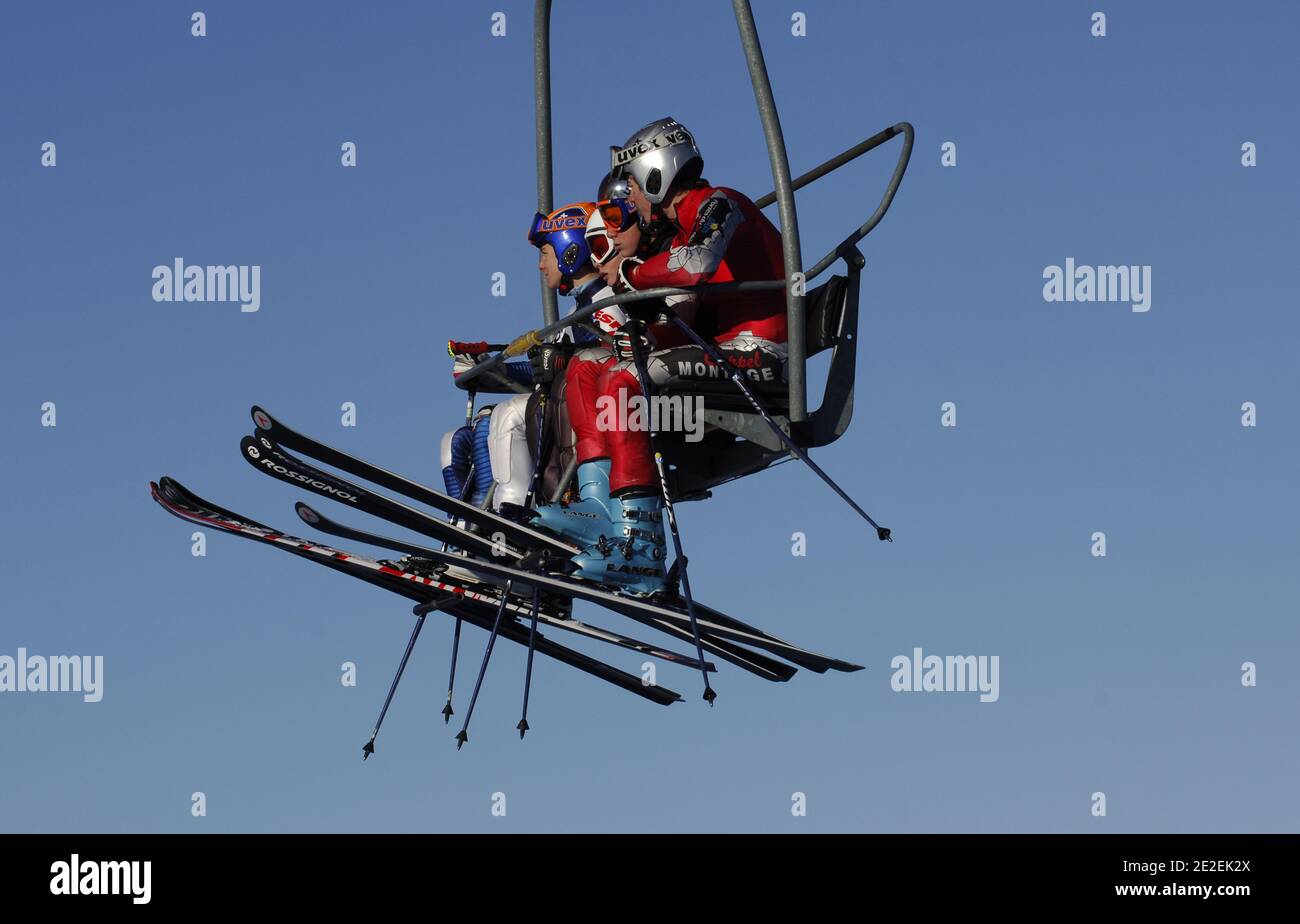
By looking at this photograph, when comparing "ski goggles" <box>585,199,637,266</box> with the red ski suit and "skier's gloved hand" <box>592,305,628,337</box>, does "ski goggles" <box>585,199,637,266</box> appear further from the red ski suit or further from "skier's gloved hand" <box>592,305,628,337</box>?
"skier's gloved hand" <box>592,305,628,337</box>

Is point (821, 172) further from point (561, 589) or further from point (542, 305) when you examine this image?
point (561, 589)

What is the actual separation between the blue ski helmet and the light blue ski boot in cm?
148

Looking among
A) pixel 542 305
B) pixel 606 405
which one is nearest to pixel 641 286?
pixel 606 405

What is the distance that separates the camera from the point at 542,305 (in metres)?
18.6

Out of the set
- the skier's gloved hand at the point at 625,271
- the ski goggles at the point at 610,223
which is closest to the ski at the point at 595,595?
the skier's gloved hand at the point at 625,271

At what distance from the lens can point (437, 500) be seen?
53.8 feet

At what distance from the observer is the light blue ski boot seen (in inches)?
656

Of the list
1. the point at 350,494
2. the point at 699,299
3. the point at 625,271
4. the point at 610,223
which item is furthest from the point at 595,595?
the point at 610,223

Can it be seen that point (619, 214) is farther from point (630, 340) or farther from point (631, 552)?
point (631, 552)

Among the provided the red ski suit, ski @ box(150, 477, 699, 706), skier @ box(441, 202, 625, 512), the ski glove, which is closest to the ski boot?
the red ski suit

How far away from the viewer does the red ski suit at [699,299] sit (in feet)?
54.5

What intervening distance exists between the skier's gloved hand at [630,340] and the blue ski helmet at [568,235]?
0.83 m

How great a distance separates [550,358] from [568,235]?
856mm

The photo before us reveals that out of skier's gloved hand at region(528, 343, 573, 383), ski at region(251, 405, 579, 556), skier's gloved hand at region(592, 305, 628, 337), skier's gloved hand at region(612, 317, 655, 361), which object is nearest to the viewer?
ski at region(251, 405, 579, 556)
